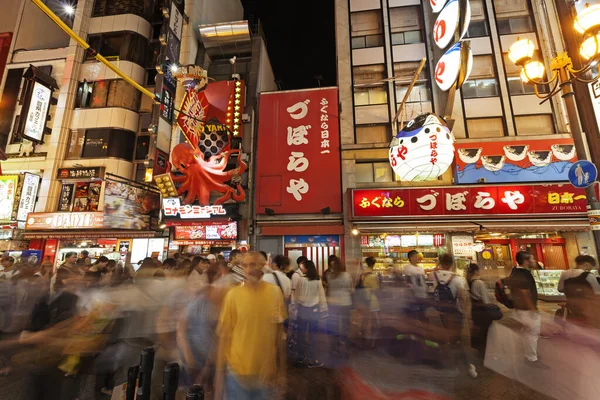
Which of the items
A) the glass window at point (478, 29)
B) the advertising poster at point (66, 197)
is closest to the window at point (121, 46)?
the advertising poster at point (66, 197)

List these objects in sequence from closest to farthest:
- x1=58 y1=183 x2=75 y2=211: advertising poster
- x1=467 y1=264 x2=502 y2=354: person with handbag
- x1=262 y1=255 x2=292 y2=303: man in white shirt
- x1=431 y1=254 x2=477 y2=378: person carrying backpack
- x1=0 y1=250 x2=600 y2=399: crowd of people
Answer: x1=0 y1=250 x2=600 y2=399: crowd of people, x1=467 y1=264 x2=502 y2=354: person with handbag, x1=431 y1=254 x2=477 y2=378: person carrying backpack, x1=262 y1=255 x2=292 y2=303: man in white shirt, x1=58 y1=183 x2=75 y2=211: advertising poster

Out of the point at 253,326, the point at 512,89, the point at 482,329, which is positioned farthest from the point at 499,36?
the point at 253,326

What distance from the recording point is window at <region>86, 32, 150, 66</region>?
58.2 feet

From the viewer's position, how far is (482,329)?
5395 mm

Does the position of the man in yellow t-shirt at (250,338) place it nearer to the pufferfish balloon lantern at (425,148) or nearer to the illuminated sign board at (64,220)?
the pufferfish balloon lantern at (425,148)

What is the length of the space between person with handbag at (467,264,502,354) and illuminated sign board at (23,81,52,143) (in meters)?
20.4

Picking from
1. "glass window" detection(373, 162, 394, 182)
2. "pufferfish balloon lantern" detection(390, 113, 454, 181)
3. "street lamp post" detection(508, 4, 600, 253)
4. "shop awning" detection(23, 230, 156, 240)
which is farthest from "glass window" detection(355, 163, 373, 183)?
"shop awning" detection(23, 230, 156, 240)

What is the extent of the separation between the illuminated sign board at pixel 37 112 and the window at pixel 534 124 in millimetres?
24797

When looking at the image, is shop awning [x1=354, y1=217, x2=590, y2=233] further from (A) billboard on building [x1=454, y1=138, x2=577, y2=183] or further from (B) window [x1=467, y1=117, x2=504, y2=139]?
(B) window [x1=467, y1=117, x2=504, y2=139]

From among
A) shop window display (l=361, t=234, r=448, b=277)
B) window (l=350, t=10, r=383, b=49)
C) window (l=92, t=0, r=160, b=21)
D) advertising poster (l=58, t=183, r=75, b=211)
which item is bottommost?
shop window display (l=361, t=234, r=448, b=277)

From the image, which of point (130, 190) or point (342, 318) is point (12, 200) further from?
point (342, 318)

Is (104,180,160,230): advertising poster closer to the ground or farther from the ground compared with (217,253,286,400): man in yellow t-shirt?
farther from the ground

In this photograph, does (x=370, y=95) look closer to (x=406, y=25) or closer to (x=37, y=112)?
(x=406, y=25)

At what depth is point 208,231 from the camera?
47.0ft
